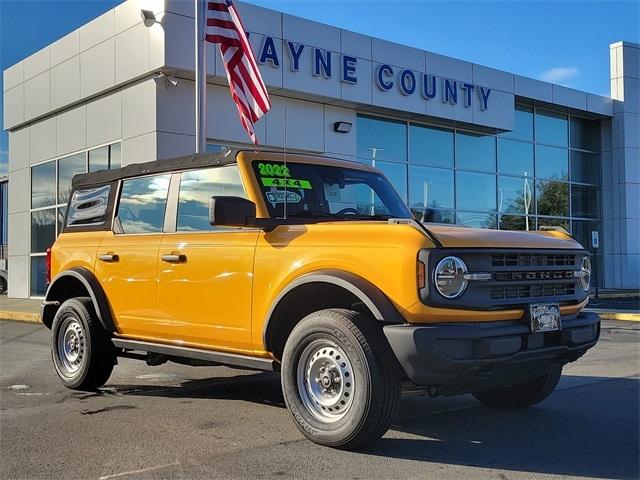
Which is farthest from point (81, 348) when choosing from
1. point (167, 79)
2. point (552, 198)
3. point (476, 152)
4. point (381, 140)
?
point (552, 198)

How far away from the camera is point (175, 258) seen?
5.57m

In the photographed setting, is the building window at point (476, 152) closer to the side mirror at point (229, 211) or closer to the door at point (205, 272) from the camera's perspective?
the door at point (205, 272)

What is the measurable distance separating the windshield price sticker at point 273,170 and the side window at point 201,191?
0.20 metres

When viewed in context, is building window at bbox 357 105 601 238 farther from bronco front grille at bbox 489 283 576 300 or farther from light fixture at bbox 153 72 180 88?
bronco front grille at bbox 489 283 576 300

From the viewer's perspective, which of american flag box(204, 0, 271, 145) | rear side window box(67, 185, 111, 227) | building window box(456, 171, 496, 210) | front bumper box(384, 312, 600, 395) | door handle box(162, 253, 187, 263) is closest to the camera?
front bumper box(384, 312, 600, 395)

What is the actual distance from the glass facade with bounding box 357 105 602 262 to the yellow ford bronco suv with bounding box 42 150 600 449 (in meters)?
11.7

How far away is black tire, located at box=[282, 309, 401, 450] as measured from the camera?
4199mm

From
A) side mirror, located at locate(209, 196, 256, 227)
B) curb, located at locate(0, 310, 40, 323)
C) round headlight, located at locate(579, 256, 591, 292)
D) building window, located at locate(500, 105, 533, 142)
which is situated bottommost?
curb, located at locate(0, 310, 40, 323)

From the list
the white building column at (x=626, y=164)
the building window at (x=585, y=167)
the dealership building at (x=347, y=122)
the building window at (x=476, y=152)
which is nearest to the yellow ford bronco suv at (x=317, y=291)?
the dealership building at (x=347, y=122)

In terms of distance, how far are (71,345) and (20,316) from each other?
9206 mm

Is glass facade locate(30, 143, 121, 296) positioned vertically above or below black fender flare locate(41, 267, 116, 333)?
above

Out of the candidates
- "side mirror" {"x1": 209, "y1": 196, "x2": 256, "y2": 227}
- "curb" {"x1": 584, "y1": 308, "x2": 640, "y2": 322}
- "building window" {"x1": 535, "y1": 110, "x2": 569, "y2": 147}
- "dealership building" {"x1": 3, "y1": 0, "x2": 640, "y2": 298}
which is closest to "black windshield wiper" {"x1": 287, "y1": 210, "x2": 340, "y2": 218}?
"side mirror" {"x1": 209, "y1": 196, "x2": 256, "y2": 227}

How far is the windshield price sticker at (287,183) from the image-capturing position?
214 inches

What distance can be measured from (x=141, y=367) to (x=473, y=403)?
426 centimetres
